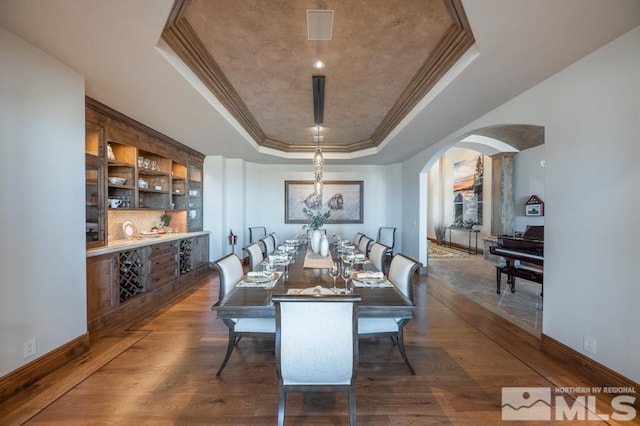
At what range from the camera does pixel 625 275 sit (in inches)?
76.5

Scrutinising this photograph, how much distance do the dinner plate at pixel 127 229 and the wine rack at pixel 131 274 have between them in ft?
1.95

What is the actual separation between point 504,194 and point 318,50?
22.1ft

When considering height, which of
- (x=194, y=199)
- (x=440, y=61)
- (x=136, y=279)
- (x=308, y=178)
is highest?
(x=440, y=61)

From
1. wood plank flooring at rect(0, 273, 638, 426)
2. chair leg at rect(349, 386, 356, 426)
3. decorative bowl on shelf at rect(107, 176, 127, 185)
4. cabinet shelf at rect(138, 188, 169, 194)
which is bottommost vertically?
wood plank flooring at rect(0, 273, 638, 426)

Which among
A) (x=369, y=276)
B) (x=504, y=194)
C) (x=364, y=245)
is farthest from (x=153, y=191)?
(x=504, y=194)

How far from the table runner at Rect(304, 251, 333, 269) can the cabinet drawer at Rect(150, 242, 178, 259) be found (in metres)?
2.41

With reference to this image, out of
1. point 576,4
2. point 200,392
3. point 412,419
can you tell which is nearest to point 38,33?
point 200,392

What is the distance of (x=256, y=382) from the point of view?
2.11 metres

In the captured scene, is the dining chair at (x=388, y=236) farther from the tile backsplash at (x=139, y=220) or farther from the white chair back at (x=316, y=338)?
the white chair back at (x=316, y=338)

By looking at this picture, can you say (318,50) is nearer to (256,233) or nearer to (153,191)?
(153,191)

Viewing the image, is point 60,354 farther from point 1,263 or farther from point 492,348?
point 492,348

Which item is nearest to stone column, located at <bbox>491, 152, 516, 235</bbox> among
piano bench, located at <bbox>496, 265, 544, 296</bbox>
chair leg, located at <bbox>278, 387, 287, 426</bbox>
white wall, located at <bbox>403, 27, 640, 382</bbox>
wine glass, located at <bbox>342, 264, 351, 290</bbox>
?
piano bench, located at <bbox>496, 265, 544, 296</bbox>

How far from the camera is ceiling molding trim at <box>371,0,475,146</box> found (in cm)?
202

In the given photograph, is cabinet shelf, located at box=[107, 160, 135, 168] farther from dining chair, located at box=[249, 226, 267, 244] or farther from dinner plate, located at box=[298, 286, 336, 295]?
dinner plate, located at box=[298, 286, 336, 295]
